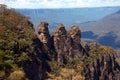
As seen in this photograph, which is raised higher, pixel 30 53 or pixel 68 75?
pixel 30 53

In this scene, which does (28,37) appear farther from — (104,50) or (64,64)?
(104,50)

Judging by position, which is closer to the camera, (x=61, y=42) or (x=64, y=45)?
(x=61, y=42)

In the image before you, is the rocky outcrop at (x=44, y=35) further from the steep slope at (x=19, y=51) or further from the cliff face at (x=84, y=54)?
the steep slope at (x=19, y=51)

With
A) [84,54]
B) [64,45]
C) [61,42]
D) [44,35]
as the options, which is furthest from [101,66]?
[44,35]

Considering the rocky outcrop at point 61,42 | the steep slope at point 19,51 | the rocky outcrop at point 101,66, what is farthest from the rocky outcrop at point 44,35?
the rocky outcrop at point 101,66

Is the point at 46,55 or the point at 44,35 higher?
the point at 44,35

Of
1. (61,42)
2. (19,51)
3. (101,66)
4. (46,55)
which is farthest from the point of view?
(101,66)

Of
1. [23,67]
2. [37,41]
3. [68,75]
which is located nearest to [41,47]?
[37,41]

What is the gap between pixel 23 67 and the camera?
5144 cm

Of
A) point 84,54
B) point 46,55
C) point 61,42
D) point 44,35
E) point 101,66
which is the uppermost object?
point 44,35

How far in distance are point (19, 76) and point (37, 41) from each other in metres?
18.9

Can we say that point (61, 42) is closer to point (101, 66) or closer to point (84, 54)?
point (84, 54)

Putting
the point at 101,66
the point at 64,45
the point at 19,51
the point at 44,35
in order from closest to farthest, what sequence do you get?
1. the point at 19,51
2. the point at 44,35
3. the point at 64,45
4. the point at 101,66

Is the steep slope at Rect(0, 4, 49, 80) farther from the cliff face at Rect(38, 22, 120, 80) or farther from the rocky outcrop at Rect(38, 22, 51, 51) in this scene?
the cliff face at Rect(38, 22, 120, 80)
